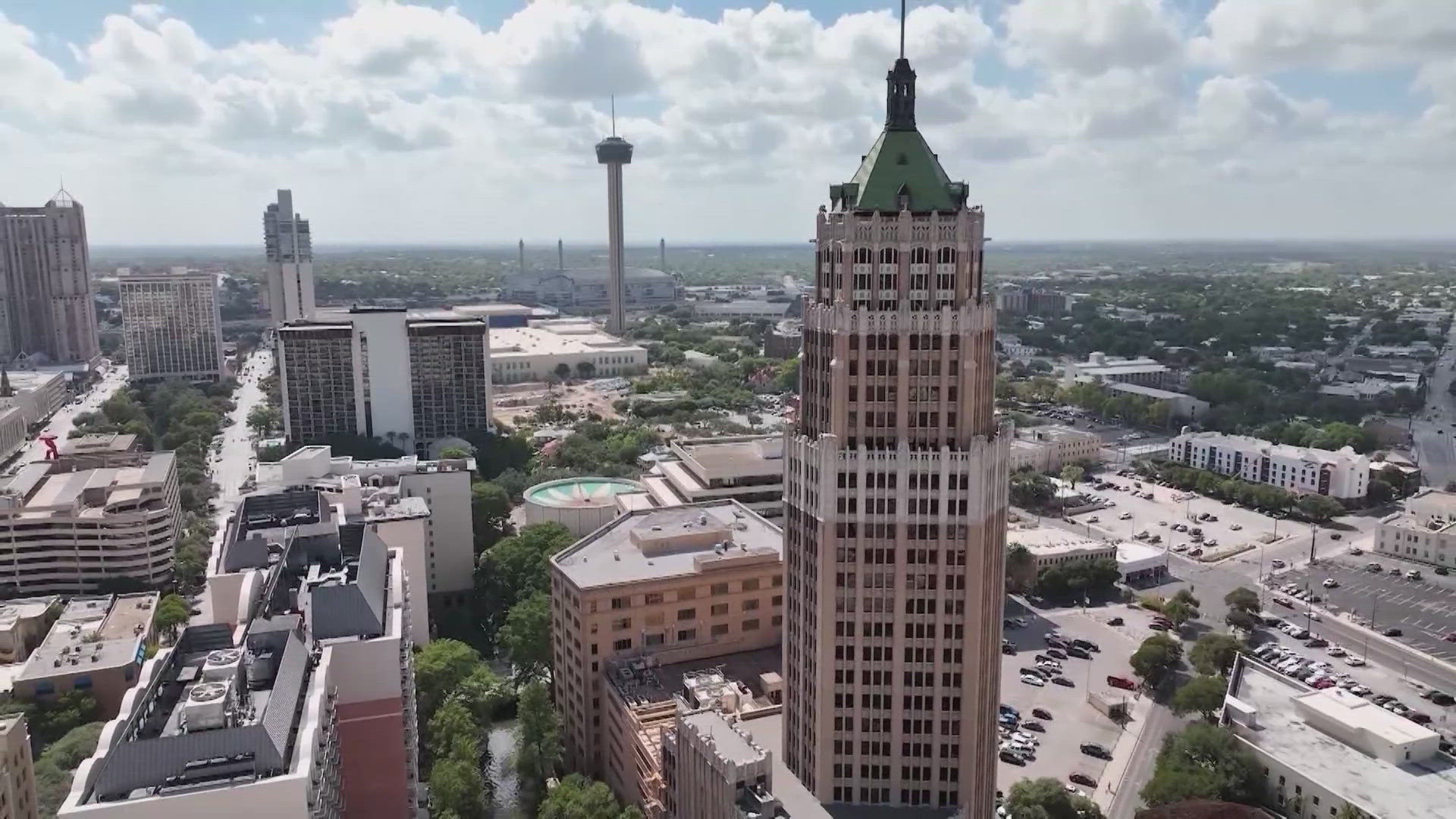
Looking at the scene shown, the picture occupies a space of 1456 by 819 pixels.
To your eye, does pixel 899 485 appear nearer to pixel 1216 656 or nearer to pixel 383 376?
pixel 1216 656

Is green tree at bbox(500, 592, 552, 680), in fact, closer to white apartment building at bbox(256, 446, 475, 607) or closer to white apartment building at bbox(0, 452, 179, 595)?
white apartment building at bbox(256, 446, 475, 607)

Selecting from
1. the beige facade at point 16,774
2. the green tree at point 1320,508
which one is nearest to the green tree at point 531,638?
the beige facade at point 16,774

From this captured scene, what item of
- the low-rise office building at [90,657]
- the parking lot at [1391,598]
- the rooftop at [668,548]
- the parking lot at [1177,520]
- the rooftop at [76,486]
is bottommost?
the parking lot at [1391,598]

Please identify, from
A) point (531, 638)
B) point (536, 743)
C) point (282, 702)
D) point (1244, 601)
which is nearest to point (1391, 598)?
point (1244, 601)

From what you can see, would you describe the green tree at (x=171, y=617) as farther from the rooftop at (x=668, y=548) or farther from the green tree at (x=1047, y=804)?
the green tree at (x=1047, y=804)

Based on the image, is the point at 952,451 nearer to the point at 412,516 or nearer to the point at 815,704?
the point at 815,704

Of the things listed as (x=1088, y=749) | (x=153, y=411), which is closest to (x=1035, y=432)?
(x=1088, y=749)
